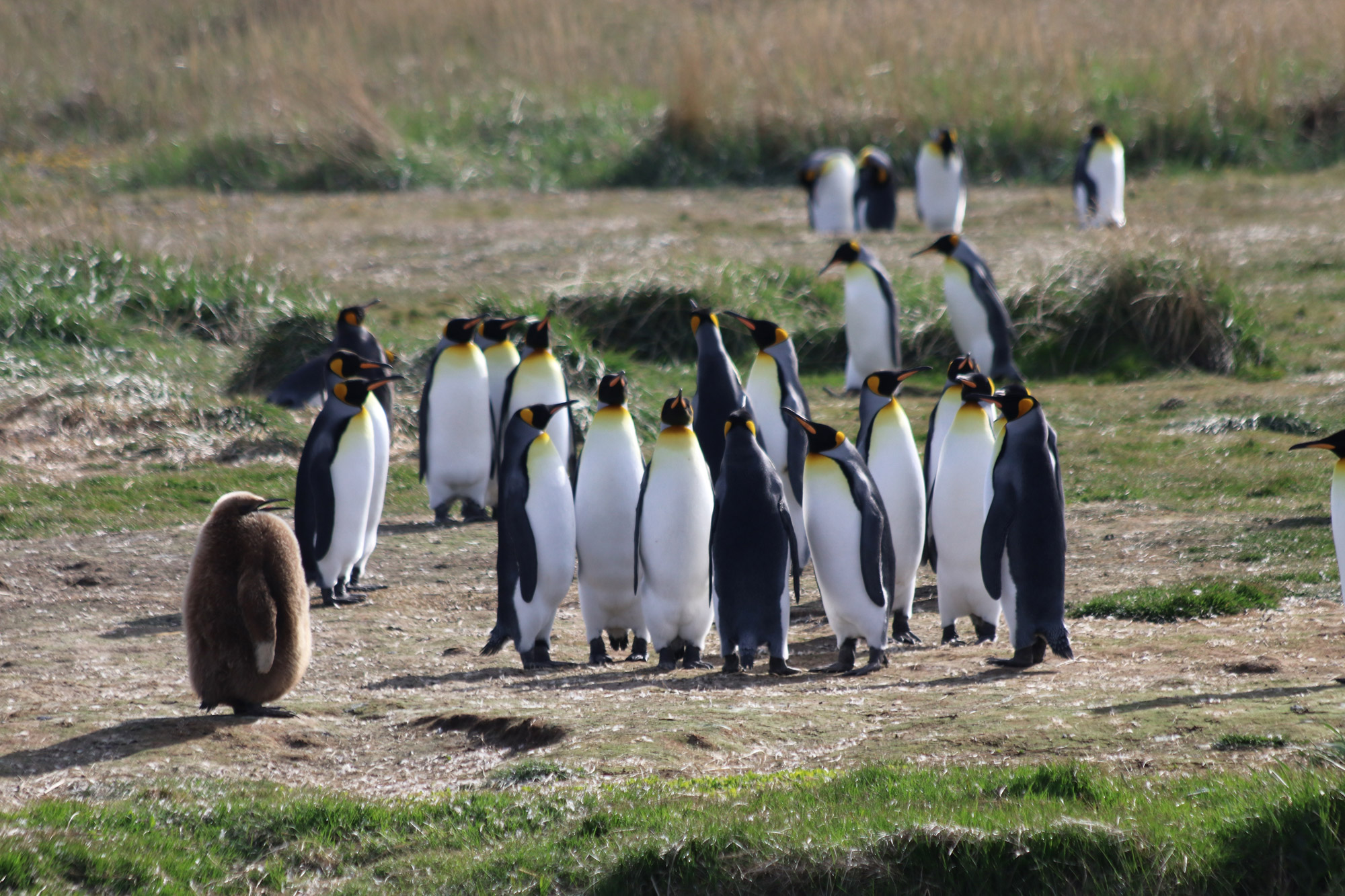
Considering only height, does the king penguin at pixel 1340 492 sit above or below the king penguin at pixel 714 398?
below

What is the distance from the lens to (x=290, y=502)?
9859mm

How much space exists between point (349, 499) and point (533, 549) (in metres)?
1.67

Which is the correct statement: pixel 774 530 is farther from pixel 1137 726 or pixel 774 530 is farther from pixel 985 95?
pixel 985 95

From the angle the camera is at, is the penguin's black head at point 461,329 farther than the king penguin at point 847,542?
Yes

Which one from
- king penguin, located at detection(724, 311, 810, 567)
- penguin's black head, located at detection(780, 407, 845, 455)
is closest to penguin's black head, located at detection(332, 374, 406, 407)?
king penguin, located at detection(724, 311, 810, 567)

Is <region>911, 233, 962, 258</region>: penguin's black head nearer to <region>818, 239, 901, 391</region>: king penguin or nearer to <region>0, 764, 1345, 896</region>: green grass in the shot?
<region>818, 239, 901, 391</region>: king penguin

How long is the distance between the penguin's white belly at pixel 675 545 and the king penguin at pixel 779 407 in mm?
2209

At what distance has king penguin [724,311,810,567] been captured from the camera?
9109 mm

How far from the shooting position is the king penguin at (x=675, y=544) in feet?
22.2

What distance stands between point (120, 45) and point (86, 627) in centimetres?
2567

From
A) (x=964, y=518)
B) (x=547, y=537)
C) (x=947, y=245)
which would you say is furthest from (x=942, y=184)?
(x=547, y=537)

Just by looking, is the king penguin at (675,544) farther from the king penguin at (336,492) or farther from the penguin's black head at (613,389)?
the king penguin at (336,492)

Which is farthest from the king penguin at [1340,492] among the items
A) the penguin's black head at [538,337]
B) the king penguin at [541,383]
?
the penguin's black head at [538,337]

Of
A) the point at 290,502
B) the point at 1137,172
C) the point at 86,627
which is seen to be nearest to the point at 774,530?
the point at 86,627
